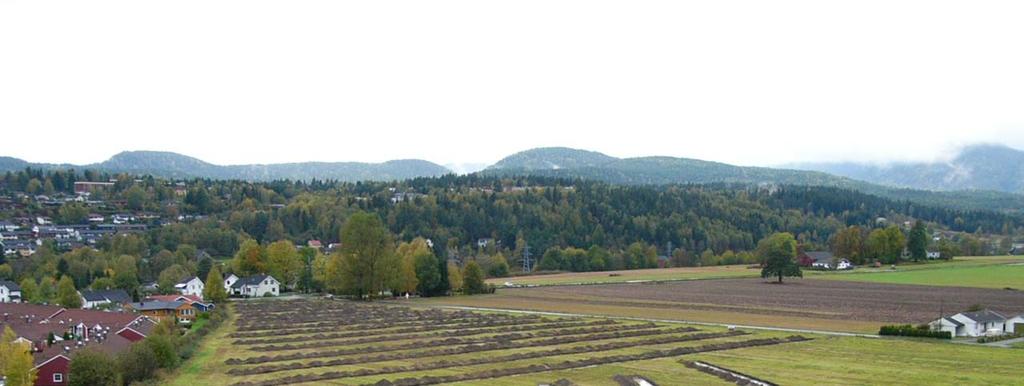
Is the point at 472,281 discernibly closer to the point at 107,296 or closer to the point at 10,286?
the point at 107,296

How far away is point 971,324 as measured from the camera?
49.9 meters

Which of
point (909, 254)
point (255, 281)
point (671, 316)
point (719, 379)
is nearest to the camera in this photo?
point (719, 379)

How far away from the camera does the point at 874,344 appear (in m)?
45.8

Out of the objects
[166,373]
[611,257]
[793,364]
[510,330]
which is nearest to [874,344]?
[793,364]

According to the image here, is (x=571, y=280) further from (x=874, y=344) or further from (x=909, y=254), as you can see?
(x=874, y=344)

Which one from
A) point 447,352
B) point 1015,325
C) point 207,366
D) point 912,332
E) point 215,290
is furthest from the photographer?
point 215,290

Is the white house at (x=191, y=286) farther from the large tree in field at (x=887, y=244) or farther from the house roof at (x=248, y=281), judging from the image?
the large tree in field at (x=887, y=244)

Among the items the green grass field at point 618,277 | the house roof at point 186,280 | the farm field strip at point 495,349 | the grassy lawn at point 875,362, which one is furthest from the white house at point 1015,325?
the house roof at point 186,280

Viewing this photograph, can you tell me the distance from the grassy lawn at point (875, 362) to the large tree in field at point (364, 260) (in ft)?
153

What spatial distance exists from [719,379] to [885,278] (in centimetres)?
6711

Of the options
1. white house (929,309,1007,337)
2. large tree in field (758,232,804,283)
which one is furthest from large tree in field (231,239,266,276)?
white house (929,309,1007,337)

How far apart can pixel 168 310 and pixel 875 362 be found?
51987 millimetres

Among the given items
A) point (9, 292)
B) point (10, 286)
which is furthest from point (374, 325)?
point (10, 286)

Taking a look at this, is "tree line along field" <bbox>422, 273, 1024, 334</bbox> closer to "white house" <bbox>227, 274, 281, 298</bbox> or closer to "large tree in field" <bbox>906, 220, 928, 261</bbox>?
"white house" <bbox>227, 274, 281, 298</bbox>
